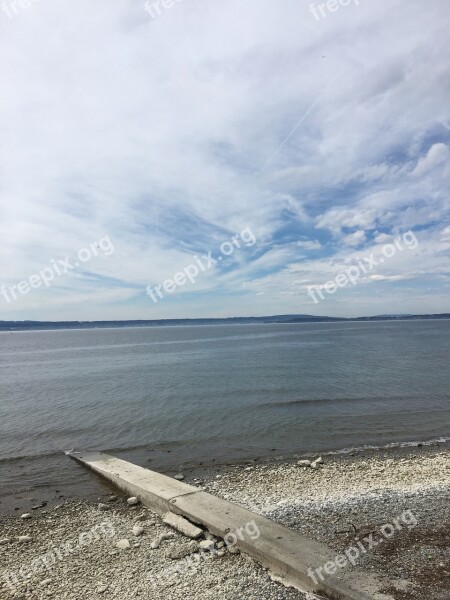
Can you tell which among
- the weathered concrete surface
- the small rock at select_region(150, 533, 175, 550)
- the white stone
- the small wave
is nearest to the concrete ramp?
the weathered concrete surface

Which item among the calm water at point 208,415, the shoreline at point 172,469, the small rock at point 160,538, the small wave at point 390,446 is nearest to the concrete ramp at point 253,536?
the small rock at point 160,538

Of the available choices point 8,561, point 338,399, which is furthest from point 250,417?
point 8,561

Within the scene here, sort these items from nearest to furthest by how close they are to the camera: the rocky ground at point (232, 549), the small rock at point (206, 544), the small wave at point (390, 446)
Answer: the rocky ground at point (232, 549)
the small rock at point (206, 544)
the small wave at point (390, 446)

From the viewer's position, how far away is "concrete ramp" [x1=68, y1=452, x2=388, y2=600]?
26.3ft

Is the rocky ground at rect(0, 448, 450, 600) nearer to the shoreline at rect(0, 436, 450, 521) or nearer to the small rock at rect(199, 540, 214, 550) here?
the small rock at rect(199, 540, 214, 550)

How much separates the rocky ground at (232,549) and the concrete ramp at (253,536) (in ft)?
Result: 0.99

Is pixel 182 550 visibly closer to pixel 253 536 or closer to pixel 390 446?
pixel 253 536

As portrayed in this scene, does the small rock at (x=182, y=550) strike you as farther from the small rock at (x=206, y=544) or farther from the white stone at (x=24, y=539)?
the white stone at (x=24, y=539)

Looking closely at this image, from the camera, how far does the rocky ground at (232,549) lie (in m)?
8.30

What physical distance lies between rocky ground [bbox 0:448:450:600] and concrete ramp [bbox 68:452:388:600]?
303mm

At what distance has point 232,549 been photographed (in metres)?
9.40

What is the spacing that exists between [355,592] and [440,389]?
2766cm

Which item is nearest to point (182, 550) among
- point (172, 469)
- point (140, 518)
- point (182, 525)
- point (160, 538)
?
point (160, 538)

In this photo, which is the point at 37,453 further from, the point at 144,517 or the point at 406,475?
the point at 406,475
